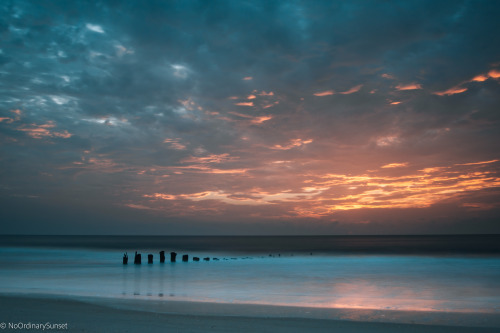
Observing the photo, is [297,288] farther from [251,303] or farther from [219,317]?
[219,317]

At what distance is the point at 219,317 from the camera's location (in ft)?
38.7

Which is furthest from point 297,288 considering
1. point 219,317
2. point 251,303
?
point 219,317

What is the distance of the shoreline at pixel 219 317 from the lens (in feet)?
34.2

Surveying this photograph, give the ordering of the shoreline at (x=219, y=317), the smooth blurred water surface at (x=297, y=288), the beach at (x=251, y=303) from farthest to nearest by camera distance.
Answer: the smooth blurred water surface at (x=297, y=288) → the beach at (x=251, y=303) → the shoreline at (x=219, y=317)

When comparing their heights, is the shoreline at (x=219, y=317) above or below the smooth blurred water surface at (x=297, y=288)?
above

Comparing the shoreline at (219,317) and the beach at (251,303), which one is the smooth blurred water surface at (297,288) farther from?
the shoreline at (219,317)

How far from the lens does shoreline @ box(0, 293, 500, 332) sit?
1042 centimetres

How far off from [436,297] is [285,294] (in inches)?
284

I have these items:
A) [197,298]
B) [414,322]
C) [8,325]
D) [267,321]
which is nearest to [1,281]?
[197,298]

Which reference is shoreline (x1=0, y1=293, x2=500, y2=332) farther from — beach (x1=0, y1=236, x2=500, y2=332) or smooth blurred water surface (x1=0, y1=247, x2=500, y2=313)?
smooth blurred water surface (x1=0, y1=247, x2=500, y2=313)

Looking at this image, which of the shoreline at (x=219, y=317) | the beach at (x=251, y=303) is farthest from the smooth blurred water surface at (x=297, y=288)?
the shoreline at (x=219, y=317)

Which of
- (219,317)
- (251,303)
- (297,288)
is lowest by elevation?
(297,288)

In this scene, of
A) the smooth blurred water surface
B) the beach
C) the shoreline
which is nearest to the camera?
the shoreline

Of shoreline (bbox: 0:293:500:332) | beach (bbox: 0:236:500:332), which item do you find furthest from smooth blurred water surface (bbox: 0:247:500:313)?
shoreline (bbox: 0:293:500:332)
